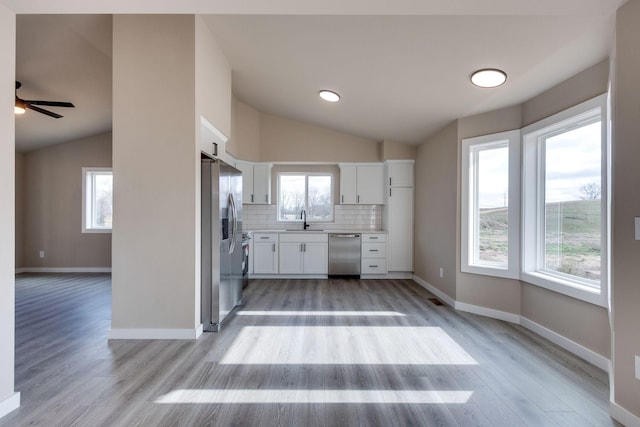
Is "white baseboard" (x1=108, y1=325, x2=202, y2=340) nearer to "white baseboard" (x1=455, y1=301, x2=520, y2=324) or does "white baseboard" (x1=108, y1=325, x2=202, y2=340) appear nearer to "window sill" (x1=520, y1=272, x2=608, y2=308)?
"white baseboard" (x1=455, y1=301, x2=520, y2=324)

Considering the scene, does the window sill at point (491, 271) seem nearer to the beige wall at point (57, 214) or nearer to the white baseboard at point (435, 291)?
the white baseboard at point (435, 291)

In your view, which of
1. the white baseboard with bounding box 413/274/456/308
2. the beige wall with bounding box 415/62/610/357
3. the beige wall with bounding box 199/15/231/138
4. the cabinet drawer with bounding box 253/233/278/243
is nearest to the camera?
the beige wall with bounding box 415/62/610/357

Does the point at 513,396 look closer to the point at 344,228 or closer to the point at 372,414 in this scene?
the point at 372,414

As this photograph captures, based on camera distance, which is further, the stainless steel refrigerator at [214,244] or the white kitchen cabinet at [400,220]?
the white kitchen cabinet at [400,220]

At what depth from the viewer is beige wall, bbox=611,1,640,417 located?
163cm

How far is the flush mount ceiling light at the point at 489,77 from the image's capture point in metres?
2.73

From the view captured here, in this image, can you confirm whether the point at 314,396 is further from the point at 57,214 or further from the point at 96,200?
the point at 57,214

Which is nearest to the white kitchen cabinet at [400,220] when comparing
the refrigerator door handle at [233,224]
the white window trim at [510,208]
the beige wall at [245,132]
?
the white window trim at [510,208]

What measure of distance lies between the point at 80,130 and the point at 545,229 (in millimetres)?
7013

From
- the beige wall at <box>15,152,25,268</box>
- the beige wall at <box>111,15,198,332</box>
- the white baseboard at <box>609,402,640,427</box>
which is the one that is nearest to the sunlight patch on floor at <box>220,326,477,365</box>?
the beige wall at <box>111,15,198,332</box>

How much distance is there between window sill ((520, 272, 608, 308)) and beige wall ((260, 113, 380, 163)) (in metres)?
3.32

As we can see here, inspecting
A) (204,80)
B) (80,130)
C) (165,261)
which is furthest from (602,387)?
(80,130)

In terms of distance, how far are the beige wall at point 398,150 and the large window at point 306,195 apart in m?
1.18

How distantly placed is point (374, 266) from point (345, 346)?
287 cm
